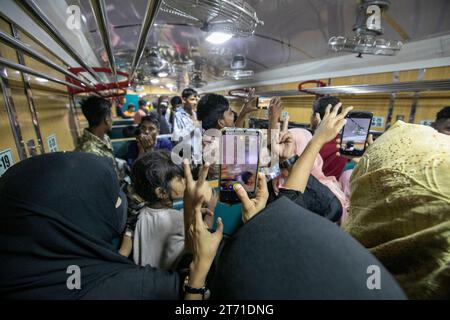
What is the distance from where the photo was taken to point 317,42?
9.70 feet

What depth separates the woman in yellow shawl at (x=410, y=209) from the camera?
0.33 meters

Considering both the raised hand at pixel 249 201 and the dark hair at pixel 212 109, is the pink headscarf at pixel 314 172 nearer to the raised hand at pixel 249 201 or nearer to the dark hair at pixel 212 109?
the raised hand at pixel 249 201

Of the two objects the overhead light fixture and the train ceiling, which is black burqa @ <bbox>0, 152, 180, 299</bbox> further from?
the overhead light fixture

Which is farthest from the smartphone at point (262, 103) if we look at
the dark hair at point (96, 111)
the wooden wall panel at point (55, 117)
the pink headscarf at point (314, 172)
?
the wooden wall panel at point (55, 117)

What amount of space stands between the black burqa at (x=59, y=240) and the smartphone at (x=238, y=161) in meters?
0.41

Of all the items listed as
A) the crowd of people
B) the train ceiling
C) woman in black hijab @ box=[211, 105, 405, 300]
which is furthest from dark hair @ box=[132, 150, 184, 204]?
the train ceiling

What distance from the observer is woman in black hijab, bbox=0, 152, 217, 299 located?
0.52 meters

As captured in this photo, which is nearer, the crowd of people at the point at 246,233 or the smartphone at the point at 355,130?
the crowd of people at the point at 246,233

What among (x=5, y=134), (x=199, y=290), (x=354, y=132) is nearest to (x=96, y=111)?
(x=5, y=134)

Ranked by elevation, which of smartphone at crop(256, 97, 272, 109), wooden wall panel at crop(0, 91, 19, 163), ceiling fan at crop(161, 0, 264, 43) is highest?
ceiling fan at crop(161, 0, 264, 43)

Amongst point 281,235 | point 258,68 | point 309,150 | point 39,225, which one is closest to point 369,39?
point 309,150

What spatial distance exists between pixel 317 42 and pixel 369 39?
112 cm

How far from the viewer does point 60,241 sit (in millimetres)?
552

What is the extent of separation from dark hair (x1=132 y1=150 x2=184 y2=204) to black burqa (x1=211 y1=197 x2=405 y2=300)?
0.76 meters
